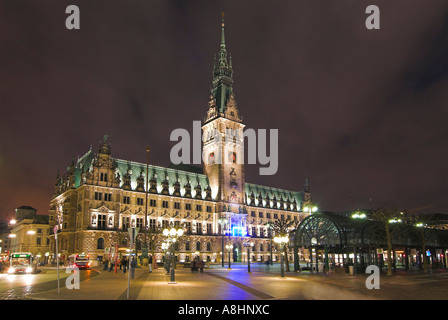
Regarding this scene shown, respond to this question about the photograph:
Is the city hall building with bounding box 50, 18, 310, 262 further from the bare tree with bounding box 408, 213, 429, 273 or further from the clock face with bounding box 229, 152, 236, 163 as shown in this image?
the bare tree with bounding box 408, 213, 429, 273

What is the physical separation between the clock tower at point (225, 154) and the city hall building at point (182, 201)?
28cm

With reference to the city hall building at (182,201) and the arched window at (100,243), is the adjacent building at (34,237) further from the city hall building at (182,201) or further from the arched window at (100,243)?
the arched window at (100,243)

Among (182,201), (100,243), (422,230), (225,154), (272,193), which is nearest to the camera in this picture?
(422,230)

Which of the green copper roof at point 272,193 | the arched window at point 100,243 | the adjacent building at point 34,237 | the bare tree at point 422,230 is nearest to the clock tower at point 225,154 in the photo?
the green copper roof at point 272,193

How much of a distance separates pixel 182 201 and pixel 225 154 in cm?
1819

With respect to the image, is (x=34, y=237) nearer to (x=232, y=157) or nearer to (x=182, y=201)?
(x=182, y=201)

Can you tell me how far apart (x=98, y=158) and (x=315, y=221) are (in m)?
54.4

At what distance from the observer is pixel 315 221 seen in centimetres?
4734

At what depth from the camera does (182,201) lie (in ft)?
330

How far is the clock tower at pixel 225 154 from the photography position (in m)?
106

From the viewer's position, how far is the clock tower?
349 ft

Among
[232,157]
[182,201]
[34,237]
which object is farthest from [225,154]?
[34,237]
